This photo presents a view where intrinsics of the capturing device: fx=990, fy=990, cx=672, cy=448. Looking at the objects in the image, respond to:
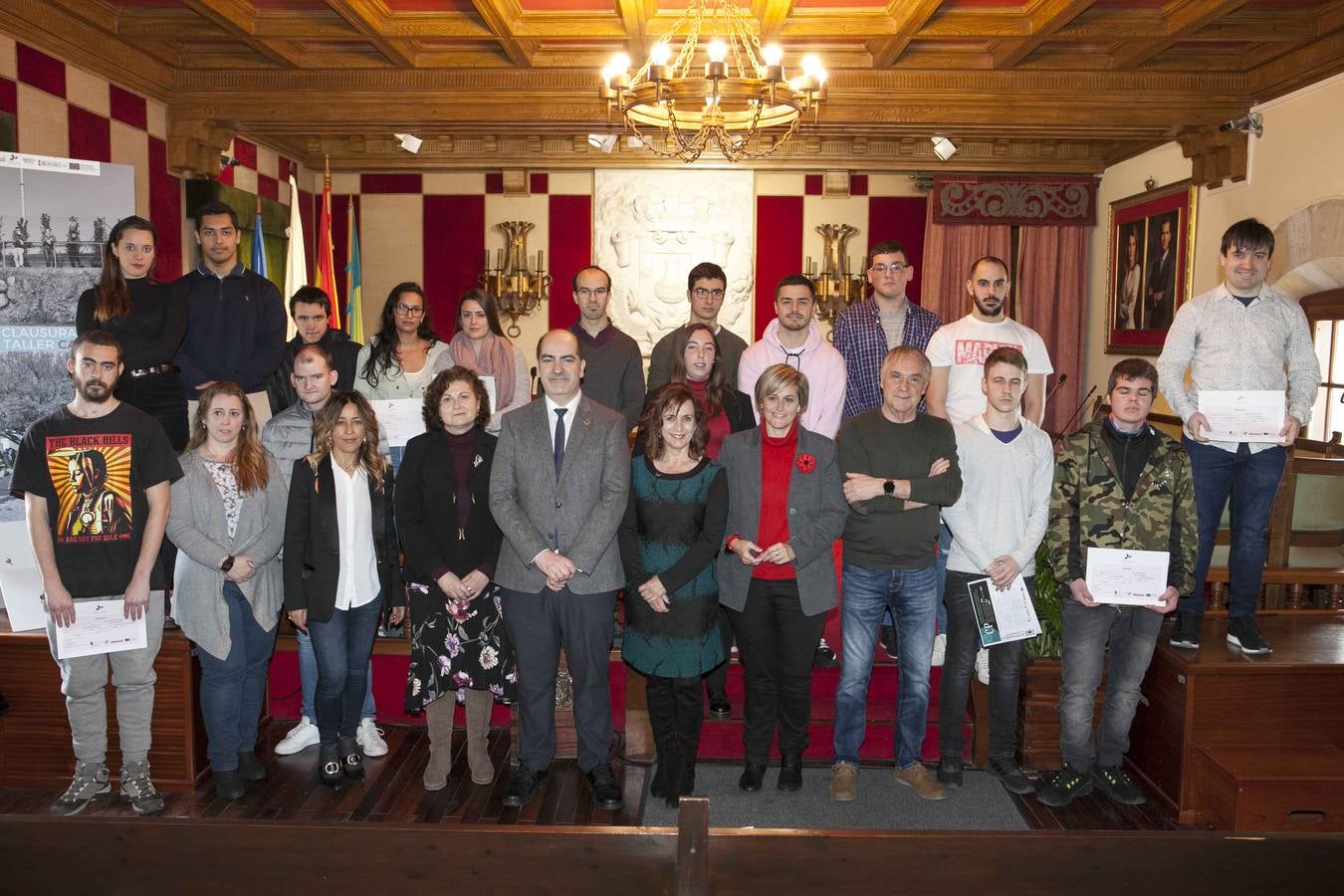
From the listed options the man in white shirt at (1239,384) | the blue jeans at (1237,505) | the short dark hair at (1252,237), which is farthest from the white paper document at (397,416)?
the short dark hair at (1252,237)

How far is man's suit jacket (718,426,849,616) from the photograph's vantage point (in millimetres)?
3309

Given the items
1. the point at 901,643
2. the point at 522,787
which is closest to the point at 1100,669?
the point at 901,643

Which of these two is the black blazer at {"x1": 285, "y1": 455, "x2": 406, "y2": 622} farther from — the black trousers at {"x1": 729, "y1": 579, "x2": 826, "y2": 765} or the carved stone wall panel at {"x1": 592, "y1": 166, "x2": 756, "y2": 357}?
the carved stone wall panel at {"x1": 592, "y1": 166, "x2": 756, "y2": 357}

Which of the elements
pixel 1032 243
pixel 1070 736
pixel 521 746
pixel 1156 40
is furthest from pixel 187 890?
pixel 1032 243

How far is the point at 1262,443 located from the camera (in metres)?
3.62

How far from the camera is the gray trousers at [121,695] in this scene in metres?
3.32

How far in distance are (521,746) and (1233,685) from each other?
8.44 ft

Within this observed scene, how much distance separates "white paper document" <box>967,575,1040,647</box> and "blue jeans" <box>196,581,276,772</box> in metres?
2.51

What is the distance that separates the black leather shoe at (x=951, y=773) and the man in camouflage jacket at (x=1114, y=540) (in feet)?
0.99

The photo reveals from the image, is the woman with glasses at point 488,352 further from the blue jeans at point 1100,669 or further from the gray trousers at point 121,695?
the blue jeans at point 1100,669

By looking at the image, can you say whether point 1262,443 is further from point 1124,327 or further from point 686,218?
point 686,218

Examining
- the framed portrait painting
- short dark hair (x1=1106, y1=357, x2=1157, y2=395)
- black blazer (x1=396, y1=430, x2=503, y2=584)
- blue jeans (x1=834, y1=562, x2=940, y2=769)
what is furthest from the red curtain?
black blazer (x1=396, y1=430, x2=503, y2=584)

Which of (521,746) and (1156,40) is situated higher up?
(1156,40)

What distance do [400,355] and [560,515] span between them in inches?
48.5
